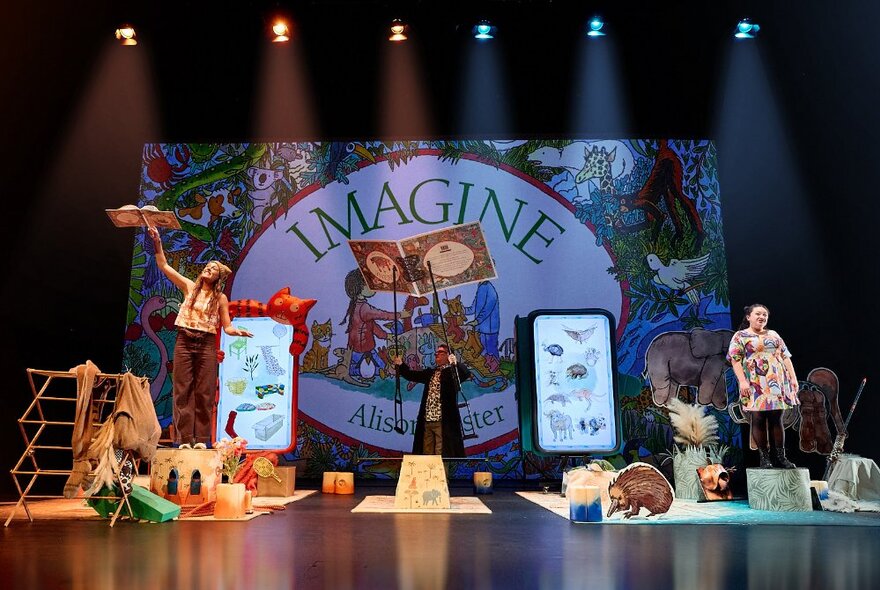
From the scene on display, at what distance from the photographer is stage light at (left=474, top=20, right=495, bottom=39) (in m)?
7.66

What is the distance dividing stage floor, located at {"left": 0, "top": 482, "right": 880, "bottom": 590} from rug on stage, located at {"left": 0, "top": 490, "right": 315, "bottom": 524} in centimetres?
23

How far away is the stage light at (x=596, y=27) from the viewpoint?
7.63m

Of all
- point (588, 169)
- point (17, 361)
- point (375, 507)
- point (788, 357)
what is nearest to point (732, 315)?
point (588, 169)

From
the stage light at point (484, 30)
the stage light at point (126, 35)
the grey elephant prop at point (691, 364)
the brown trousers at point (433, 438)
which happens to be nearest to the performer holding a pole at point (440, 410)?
the brown trousers at point (433, 438)

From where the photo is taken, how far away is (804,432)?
6086mm

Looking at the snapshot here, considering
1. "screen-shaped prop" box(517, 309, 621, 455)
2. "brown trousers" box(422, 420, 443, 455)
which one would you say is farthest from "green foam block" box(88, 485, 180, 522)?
"screen-shaped prop" box(517, 309, 621, 455)

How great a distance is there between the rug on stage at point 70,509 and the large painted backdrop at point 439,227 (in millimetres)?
2433

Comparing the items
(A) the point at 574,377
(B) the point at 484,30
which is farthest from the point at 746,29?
(A) the point at 574,377

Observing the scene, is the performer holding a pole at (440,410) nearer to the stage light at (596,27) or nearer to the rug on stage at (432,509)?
the rug on stage at (432,509)

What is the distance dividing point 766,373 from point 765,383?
0.24ft

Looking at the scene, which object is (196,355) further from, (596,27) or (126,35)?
(596,27)

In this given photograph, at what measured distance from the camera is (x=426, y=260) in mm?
8453

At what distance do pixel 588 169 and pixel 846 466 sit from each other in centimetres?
428

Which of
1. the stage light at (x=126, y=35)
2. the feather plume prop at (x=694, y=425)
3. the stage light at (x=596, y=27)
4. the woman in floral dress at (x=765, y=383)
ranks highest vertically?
the stage light at (x=596, y=27)
